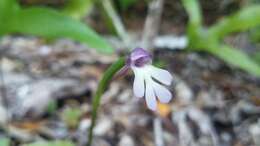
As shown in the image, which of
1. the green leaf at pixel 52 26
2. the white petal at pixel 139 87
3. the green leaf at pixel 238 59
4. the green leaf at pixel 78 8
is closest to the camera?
the white petal at pixel 139 87

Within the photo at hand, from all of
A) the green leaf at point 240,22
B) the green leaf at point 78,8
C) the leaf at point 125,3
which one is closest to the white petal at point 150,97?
the green leaf at point 240,22

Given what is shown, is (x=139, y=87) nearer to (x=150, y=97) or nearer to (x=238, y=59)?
(x=150, y=97)

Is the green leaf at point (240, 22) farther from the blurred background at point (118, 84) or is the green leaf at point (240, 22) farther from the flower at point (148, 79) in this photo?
the flower at point (148, 79)

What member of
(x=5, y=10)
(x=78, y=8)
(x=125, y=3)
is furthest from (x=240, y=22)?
(x=5, y=10)

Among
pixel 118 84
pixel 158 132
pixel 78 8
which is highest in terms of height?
pixel 78 8

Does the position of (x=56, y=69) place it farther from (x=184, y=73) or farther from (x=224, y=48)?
(x=224, y=48)

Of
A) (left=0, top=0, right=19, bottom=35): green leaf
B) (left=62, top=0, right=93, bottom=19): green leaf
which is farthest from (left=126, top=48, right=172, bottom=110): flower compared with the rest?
(left=62, top=0, right=93, bottom=19): green leaf
